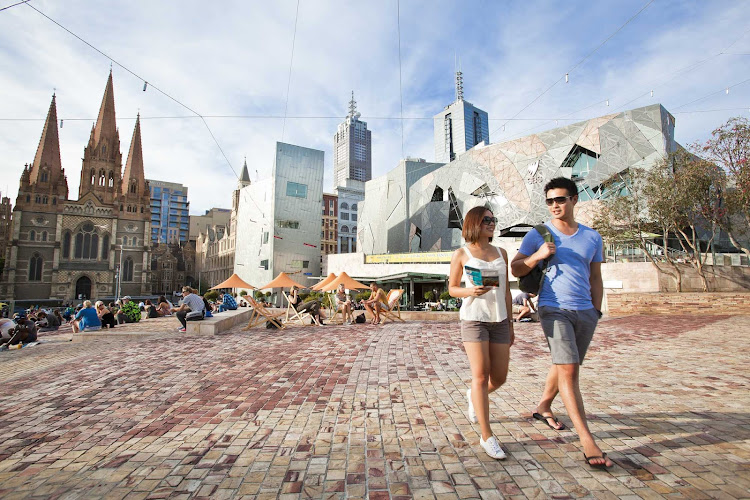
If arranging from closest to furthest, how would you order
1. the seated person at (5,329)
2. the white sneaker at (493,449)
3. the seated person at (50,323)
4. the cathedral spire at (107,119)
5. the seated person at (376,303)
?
the white sneaker at (493,449)
the seated person at (5,329)
the seated person at (376,303)
the seated person at (50,323)
the cathedral spire at (107,119)

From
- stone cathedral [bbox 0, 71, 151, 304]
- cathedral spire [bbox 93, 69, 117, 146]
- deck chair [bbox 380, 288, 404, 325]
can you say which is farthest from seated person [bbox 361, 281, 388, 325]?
cathedral spire [bbox 93, 69, 117, 146]

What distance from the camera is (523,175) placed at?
3052 centimetres

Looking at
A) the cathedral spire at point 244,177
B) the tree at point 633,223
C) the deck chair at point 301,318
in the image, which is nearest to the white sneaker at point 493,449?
the deck chair at point 301,318

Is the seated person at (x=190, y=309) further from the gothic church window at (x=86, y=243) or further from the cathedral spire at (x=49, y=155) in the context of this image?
the cathedral spire at (x=49, y=155)

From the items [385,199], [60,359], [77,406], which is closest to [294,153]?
[385,199]

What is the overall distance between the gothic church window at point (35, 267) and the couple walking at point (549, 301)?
80.5 meters

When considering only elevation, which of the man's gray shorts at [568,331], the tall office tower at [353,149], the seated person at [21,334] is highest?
the tall office tower at [353,149]

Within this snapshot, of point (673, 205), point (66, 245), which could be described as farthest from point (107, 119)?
point (673, 205)

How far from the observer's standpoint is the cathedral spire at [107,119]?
70938 millimetres

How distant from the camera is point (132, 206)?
230 feet

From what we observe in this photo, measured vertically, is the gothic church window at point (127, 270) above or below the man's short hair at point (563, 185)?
above

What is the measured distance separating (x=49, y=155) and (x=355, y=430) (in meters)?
87.4

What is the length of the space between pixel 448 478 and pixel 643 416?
2.21m

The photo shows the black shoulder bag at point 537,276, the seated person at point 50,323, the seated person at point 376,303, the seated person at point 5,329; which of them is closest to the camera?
the black shoulder bag at point 537,276
